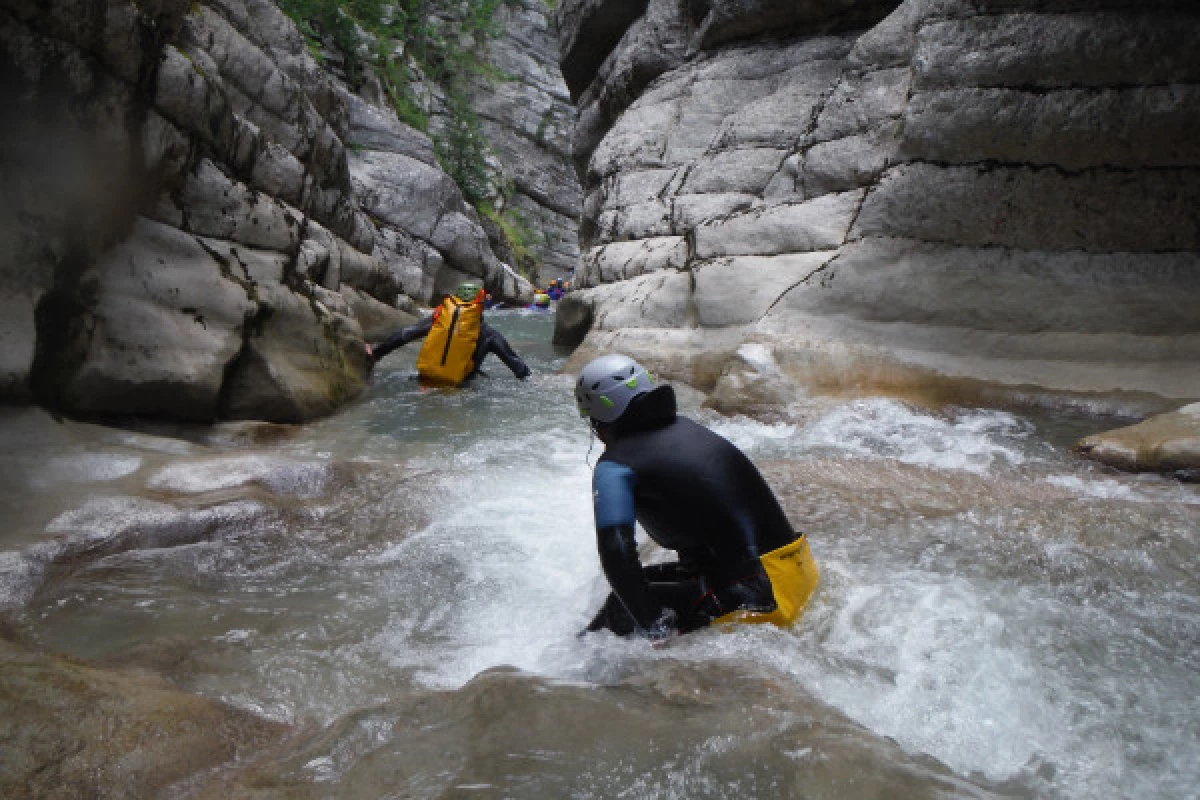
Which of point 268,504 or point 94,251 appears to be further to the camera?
point 94,251

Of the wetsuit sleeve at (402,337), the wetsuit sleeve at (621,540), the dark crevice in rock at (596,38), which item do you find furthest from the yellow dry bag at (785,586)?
the dark crevice in rock at (596,38)

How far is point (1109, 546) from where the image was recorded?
400 centimetres

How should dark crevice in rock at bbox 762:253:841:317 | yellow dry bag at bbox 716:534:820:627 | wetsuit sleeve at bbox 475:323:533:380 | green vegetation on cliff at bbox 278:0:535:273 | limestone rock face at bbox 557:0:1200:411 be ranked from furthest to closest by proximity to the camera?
green vegetation on cliff at bbox 278:0:535:273, wetsuit sleeve at bbox 475:323:533:380, dark crevice in rock at bbox 762:253:841:317, limestone rock face at bbox 557:0:1200:411, yellow dry bag at bbox 716:534:820:627

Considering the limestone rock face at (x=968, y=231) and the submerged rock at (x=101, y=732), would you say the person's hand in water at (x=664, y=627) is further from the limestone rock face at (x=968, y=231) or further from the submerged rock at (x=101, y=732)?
the limestone rock face at (x=968, y=231)

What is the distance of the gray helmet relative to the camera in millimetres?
3162

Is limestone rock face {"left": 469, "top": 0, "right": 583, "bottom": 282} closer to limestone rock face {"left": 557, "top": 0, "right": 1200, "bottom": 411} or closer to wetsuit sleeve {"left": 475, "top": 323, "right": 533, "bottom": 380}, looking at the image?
wetsuit sleeve {"left": 475, "top": 323, "right": 533, "bottom": 380}

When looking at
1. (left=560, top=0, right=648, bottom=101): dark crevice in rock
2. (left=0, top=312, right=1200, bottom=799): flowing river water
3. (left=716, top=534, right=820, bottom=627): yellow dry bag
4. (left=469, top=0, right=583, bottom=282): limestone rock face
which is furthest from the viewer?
(left=469, top=0, right=583, bottom=282): limestone rock face

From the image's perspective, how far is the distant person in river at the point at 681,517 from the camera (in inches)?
119

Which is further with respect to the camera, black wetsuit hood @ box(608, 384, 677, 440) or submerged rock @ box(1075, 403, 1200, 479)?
submerged rock @ box(1075, 403, 1200, 479)

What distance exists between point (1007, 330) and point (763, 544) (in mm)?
6536

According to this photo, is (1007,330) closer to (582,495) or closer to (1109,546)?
(1109,546)

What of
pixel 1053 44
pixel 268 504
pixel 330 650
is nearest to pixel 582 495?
pixel 268 504

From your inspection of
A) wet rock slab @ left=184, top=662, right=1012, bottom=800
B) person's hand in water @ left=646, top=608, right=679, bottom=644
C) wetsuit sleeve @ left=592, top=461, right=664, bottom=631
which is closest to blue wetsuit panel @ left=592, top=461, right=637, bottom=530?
wetsuit sleeve @ left=592, top=461, right=664, bottom=631

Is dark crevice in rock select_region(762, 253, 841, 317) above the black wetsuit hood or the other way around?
above
